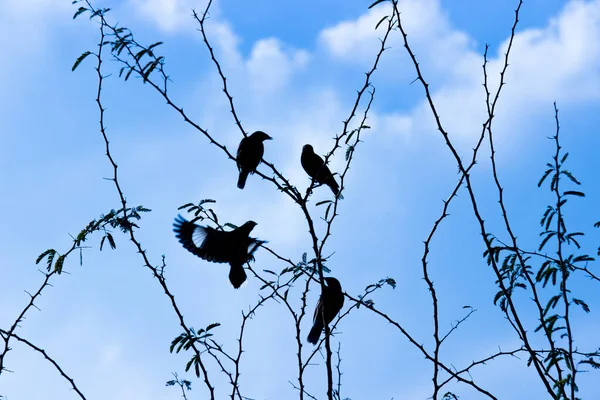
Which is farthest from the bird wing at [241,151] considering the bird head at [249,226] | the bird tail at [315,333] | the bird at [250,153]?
the bird tail at [315,333]

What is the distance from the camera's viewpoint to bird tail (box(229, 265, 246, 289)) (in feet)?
17.9

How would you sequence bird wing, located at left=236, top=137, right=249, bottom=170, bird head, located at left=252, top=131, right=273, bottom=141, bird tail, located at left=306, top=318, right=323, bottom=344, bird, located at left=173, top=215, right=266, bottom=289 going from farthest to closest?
1. bird head, located at left=252, top=131, right=273, bottom=141
2. bird wing, located at left=236, top=137, right=249, bottom=170
3. bird tail, located at left=306, top=318, right=323, bottom=344
4. bird, located at left=173, top=215, right=266, bottom=289

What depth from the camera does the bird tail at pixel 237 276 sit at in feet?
17.9

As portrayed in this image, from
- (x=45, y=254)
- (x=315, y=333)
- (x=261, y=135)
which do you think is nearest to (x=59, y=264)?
(x=45, y=254)

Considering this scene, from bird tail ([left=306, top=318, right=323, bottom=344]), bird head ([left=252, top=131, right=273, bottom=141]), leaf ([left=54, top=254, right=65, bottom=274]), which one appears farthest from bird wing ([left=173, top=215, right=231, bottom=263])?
bird head ([left=252, top=131, right=273, bottom=141])

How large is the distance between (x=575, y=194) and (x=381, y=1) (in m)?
1.43

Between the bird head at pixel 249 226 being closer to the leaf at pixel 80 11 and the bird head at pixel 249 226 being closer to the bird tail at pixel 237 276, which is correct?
the bird tail at pixel 237 276

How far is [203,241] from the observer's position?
220 inches

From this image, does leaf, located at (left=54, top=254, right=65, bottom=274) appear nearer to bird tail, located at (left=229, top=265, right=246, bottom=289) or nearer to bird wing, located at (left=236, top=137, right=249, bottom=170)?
bird tail, located at (left=229, top=265, right=246, bottom=289)

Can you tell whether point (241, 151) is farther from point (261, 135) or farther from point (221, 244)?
point (221, 244)

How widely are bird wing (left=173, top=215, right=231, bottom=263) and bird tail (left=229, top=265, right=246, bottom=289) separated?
0.33ft

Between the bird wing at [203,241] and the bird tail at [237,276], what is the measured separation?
0.33 feet

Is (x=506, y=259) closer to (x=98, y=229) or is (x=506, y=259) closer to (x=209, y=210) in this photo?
(x=209, y=210)

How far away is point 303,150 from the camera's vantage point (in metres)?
8.89
